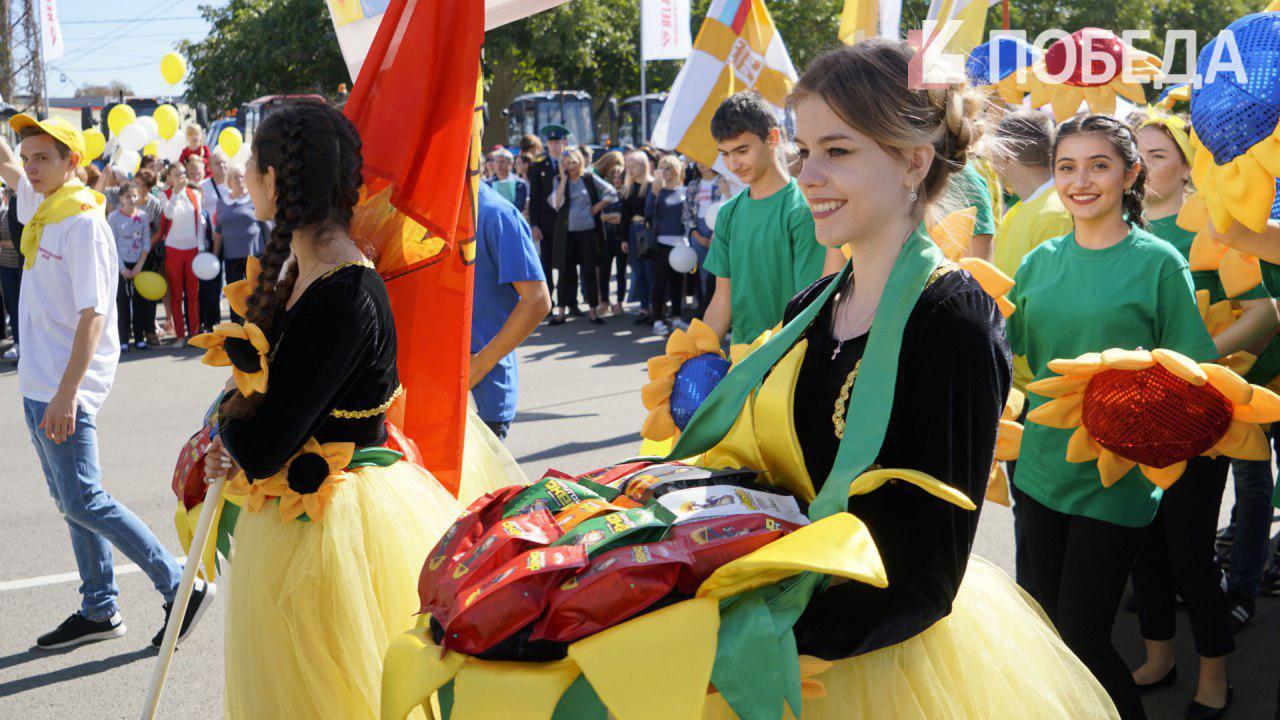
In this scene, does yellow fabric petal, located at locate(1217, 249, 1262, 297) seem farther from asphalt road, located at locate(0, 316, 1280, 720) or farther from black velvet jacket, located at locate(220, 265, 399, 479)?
black velvet jacket, located at locate(220, 265, 399, 479)

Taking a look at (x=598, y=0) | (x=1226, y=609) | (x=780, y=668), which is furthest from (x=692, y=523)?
(x=598, y=0)

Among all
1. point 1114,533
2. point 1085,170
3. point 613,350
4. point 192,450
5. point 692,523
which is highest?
point 1085,170

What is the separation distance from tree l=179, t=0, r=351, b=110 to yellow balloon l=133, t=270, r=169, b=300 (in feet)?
79.7

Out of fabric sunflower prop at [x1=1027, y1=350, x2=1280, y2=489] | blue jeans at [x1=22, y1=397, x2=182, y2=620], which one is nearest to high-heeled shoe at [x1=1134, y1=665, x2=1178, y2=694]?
fabric sunflower prop at [x1=1027, y1=350, x2=1280, y2=489]

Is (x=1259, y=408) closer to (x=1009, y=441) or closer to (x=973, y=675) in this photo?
(x=1009, y=441)

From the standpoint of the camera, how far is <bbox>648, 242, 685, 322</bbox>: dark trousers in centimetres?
1248

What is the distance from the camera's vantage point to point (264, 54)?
117ft

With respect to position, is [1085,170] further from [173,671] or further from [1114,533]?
[173,671]

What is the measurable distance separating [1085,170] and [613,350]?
8.22m

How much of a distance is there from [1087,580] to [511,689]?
2207mm

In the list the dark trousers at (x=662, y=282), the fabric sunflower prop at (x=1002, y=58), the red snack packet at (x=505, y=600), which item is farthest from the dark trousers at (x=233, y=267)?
the red snack packet at (x=505, y=600)

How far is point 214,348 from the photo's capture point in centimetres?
276

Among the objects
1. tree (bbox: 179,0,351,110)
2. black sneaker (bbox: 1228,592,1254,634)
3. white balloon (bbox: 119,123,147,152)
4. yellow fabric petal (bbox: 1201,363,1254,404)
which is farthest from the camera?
tree (bbox: 179,0,351,110)

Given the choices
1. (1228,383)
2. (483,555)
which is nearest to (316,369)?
(483,555)
